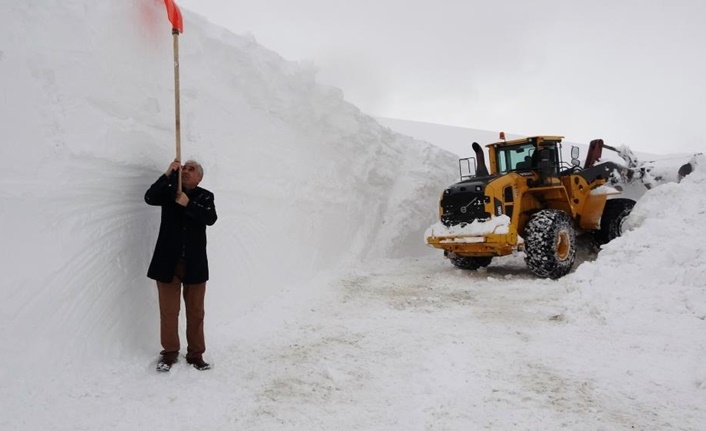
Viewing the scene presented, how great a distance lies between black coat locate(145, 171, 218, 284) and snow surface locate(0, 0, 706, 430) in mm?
406

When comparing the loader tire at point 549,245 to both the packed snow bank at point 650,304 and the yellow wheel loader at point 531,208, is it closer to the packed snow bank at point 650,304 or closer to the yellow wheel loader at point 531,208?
the yellow wheel loader at point 531,208

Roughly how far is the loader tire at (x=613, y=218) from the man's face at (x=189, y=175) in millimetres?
7910

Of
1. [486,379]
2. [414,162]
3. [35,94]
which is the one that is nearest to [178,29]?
[35,94]

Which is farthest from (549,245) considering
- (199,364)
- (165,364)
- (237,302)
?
(165,364)

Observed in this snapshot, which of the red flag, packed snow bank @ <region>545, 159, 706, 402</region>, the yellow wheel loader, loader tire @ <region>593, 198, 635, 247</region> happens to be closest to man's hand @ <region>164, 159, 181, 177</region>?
the red flag

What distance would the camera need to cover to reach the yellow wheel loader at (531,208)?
7.23 m

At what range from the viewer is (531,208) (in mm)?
8344

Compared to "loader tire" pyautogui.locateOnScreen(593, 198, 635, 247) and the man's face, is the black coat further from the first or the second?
"loader tire" pyautogui.locateOnScreen(593, 198, 635, 247)

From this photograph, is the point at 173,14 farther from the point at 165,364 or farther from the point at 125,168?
the point at 165,364

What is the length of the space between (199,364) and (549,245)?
5.63m

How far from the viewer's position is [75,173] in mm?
3279

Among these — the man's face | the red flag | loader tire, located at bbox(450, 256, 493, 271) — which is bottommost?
loader tire, located at bbox(450, 256, 493, 271)

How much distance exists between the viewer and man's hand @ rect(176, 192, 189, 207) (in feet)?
10.8

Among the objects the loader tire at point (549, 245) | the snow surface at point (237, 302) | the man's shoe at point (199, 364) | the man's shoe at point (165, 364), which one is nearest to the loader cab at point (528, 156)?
the loader tire at point (549, 245)
